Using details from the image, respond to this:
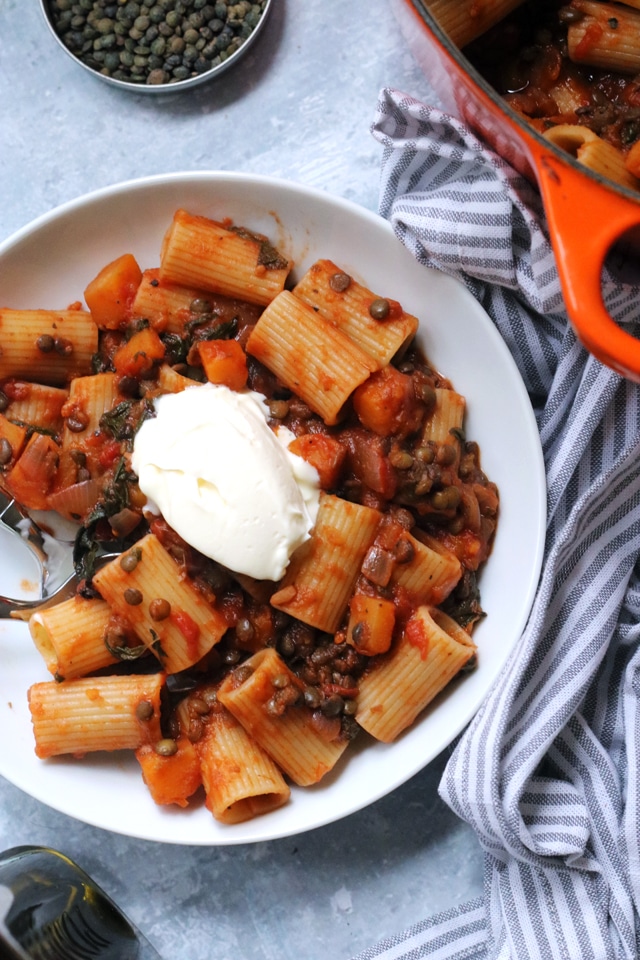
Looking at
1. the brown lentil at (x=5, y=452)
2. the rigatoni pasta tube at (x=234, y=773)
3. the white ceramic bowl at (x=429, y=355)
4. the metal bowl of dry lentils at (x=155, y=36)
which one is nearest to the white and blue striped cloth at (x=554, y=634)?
the white ceramic bowl at (x=429, y=355)

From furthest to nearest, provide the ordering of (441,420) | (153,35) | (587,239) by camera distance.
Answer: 1. (153,35)
2. (441,420)
3. (587,239)

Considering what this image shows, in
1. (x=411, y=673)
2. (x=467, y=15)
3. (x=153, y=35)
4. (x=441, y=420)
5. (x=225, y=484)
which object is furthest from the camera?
(x=153, y=35)

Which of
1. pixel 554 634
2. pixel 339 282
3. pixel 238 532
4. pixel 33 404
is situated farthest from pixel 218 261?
pixel 554 634

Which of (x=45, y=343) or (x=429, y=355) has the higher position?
(x=429, y=355)

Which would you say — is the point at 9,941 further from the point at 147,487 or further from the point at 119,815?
the point at 147,487

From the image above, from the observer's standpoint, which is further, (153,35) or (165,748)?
(153,35)

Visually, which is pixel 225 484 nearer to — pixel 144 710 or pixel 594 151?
pixel 144 710

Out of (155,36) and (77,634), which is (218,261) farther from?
(77,634)

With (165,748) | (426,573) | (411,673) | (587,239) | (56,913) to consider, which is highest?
(587,239)
